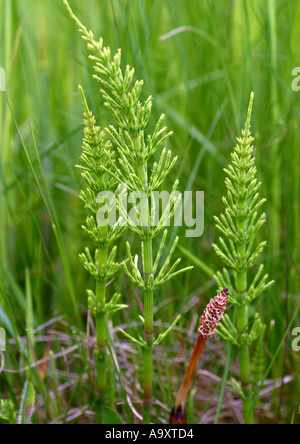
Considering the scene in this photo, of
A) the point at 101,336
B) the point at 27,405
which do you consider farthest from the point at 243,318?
the point at 27,405

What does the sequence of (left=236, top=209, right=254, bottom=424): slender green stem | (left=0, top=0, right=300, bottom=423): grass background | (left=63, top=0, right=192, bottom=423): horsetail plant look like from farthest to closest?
1. (left=0, top=0, right=300, bottom=423): grass background
2. (left=236, top=209, right=254, bottom=424): slender green stem
3. (left=63, top=0, right=192, bottom=423): horsetail plant

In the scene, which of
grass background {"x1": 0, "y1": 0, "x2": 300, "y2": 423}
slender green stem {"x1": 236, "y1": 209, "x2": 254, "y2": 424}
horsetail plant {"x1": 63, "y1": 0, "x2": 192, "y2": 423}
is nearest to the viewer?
horsetail plant {"x1": 63, "y1": 0, "x2": 192, "y2": 423}

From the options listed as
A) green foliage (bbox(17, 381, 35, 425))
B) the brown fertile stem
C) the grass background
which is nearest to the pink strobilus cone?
the brown fertile stem

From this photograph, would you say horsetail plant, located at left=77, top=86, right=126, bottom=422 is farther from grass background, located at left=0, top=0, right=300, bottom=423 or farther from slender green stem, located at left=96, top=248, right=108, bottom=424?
grass background, located at left=0, top=0, right=300, bottom=423

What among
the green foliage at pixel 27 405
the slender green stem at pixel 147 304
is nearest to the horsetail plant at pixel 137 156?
the slender green stem at pixel 147 304

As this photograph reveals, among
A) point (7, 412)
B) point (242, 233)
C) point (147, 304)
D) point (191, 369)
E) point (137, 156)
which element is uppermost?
point (137, 156)

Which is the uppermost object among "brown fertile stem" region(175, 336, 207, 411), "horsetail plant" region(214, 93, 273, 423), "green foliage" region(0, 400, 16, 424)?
"horsetail plant" region(214, 93, 273, 423)

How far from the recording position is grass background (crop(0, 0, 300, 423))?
1170 mm

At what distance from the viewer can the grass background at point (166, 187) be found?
46.1 inches

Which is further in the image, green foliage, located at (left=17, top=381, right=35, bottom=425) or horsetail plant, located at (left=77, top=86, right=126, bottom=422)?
green foliage, located at (left=17, top=381, right=35, bottom=425)

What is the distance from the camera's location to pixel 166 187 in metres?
1.34

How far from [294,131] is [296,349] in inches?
25.3

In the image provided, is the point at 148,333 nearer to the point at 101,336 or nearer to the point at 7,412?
the point at 101,336
